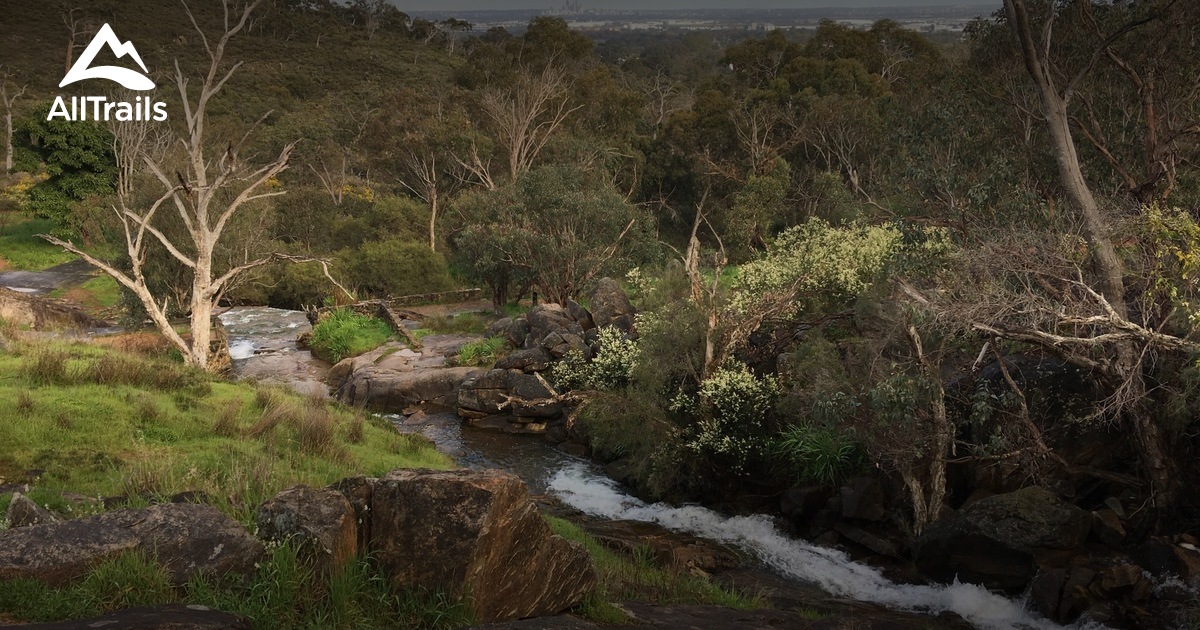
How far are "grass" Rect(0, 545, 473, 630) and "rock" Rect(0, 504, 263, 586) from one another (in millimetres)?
102

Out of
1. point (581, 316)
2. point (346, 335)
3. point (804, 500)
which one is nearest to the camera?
point (804, 500)

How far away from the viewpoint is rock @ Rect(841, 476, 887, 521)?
50.0 ft

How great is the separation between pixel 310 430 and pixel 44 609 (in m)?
7.61

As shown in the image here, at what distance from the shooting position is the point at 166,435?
42.0 ft

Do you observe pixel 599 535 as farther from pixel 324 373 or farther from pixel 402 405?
pixel 324 373

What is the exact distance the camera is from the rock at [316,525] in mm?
7051

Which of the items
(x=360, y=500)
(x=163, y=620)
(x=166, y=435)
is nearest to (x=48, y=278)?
(x=166, y=435)

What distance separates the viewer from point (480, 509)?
7320mm

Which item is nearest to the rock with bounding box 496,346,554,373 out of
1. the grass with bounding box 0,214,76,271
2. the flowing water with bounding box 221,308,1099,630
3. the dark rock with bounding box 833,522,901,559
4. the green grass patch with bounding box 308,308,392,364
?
the flowing water with bounding box 221,308,1099,630

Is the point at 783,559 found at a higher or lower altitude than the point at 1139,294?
lower

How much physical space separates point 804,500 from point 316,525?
36.5 feet

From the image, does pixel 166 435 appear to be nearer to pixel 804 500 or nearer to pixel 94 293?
pixel 804 500

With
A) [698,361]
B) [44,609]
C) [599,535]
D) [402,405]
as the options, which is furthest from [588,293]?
[44,609]

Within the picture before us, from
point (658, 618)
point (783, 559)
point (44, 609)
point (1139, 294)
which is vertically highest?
point (1139, 294)
